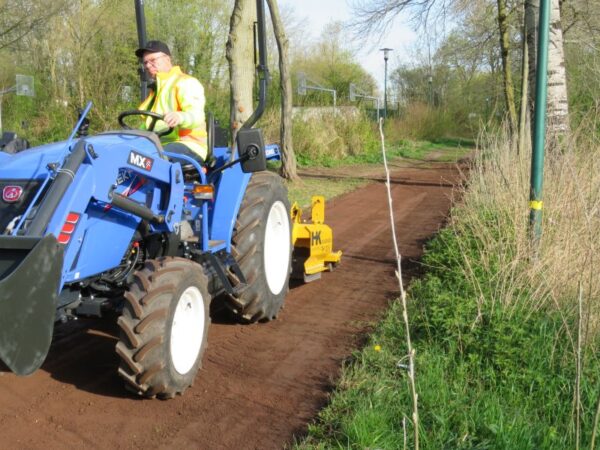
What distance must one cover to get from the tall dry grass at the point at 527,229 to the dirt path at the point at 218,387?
1.05 meters

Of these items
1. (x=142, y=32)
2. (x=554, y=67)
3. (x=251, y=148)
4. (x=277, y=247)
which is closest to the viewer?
(x=251, y=148)

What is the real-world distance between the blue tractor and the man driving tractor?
223mm

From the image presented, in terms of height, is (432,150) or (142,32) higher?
(142,32)

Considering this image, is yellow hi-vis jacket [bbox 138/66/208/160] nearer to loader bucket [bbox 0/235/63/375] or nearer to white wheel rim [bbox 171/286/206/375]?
white wheel rim [bbox 171/286/206/375]

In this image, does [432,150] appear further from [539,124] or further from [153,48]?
[153,48]

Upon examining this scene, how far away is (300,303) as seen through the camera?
20.4 ft

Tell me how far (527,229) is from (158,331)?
11.0 feet

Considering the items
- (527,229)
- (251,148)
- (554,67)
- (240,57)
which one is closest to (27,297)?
(251,148)

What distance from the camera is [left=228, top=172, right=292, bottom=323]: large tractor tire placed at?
5262mm

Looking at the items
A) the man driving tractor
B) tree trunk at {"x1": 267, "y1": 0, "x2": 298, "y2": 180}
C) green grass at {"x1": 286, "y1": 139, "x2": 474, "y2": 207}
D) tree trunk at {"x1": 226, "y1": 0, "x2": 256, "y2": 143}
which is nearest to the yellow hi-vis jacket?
the man driving tractor

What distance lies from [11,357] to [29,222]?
2.47 ft

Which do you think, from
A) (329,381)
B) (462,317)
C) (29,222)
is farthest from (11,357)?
(462,317)

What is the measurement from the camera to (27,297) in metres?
3.04

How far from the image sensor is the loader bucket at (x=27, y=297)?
2.95 meters
